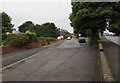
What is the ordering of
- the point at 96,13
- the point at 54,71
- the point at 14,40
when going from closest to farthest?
the point at 54,71 < the point at 96,13 < the point at 14,40

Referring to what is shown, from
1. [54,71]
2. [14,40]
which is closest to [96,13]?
[54,71]

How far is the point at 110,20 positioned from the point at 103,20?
4.43 feet

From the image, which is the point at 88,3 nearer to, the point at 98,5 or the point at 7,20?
the point at 98,5

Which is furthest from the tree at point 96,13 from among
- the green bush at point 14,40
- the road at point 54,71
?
the green bush at point 14,40

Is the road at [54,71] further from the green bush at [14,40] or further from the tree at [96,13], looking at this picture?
the green bush at [14,40]

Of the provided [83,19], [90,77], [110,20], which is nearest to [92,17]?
[83,19]

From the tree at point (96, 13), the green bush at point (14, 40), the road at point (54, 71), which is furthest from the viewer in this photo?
the green bush at point (14, 40)

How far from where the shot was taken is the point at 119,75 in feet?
17.0

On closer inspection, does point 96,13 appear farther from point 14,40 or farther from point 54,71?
point 14,40

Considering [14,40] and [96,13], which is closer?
[96,13]

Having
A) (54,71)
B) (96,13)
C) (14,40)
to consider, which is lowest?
(54,71)

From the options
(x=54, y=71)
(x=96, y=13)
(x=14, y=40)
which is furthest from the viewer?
(x=14, y=40)

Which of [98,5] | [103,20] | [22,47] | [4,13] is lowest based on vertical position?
[22,47]

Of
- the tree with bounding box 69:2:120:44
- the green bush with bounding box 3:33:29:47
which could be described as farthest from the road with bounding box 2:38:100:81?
the green bush with bounding box 3:33:29:47
